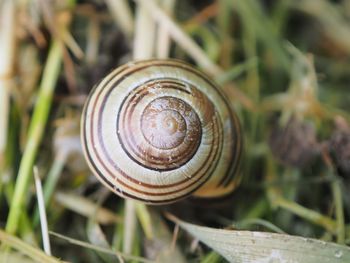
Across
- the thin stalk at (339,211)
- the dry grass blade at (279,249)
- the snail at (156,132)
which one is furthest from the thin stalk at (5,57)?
the thin stalk at (339,211)

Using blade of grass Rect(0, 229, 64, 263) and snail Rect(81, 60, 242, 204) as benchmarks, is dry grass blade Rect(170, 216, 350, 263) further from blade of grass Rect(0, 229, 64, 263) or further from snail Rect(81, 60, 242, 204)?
blade of grass Rect(0, 229, 64, 263)

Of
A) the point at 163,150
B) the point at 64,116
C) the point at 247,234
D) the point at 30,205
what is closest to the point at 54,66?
the point at 64,116

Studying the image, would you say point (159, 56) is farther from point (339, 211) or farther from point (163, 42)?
point (339, 211)

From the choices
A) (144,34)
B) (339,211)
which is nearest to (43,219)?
(144,34)

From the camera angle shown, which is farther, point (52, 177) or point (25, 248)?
point (52, 177)

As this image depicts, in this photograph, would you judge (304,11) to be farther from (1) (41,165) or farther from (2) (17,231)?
(2) (17,231)
